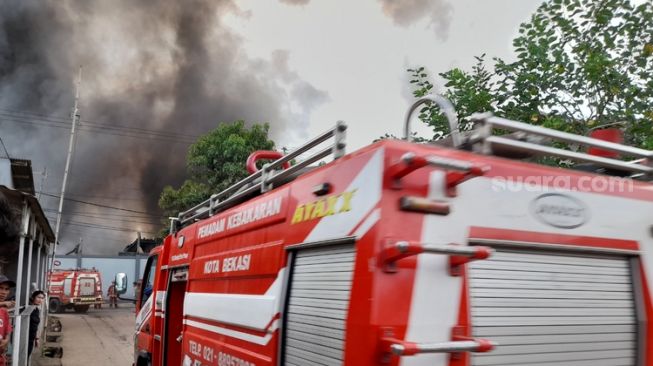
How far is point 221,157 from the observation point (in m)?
19.1

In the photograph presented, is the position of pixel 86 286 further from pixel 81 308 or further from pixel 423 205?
pixel 423 205

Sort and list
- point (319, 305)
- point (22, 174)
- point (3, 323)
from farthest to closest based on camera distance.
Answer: point (22, 174) → point (3, 323) → point (319, 305)

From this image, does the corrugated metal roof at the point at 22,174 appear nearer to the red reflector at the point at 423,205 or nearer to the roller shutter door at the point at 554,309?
the red reflector at the point at 423,205

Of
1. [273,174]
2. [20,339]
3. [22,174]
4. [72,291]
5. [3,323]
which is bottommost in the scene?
[72,291]

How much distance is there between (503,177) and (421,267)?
69cm

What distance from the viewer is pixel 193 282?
16.5 feet

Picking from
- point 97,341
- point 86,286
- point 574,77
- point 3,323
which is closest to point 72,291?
point 86,286

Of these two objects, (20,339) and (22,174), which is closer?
(20,339)

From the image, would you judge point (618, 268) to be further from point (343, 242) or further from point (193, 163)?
point (193, 163)

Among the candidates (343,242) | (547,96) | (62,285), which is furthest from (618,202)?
(62,285)

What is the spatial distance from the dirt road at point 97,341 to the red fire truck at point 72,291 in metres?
2.92

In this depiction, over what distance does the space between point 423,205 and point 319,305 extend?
2.60 ft

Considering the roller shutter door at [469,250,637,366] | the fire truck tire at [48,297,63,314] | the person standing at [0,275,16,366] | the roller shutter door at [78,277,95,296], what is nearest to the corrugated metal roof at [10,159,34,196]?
the roller shutter door at [78,277,95,296]

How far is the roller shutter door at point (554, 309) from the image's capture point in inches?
97.6
